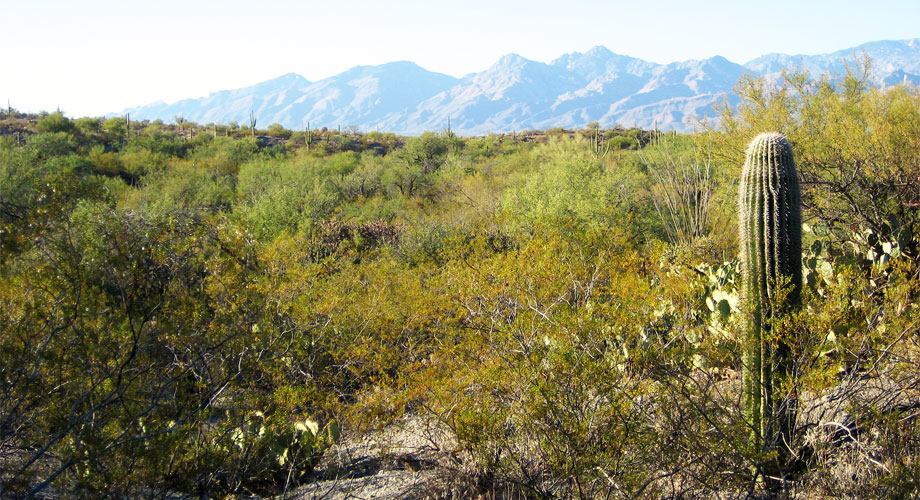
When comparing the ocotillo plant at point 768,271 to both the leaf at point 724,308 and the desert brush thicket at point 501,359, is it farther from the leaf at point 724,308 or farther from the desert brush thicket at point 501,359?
the leaf at point 724,308

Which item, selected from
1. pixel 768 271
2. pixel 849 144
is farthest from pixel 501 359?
pixel 849 144

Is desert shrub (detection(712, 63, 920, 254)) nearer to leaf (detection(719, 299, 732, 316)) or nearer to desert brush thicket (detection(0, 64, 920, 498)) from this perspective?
desert brush thicket (detection(0, 64, 920, 498))

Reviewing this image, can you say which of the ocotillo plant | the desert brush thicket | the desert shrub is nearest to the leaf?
the desert brush thicket

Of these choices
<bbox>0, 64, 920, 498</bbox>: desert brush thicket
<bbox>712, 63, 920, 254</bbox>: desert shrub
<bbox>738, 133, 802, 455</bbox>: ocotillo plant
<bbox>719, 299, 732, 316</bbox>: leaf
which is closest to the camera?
<bbox>0, 64, 920, 498</bbox>: desert brush thicket

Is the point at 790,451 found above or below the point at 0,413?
below

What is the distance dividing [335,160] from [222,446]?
1015 inches

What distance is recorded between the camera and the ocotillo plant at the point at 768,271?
432 centimetres

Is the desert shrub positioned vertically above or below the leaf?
above

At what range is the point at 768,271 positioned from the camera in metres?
4.57

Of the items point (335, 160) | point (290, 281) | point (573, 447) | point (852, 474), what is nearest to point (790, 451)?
point (852, 474)

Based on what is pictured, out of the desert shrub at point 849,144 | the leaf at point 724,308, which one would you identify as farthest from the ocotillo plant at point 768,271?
the desert shrub at point 849,144

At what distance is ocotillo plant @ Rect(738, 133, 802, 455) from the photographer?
432 centimetres

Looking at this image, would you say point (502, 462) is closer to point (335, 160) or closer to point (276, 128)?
point (335, 160)

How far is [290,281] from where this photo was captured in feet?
27.7
